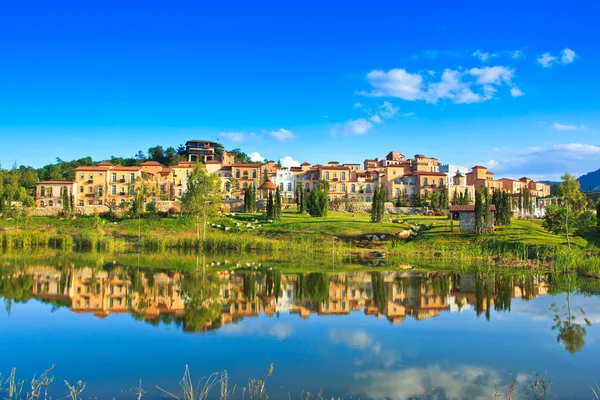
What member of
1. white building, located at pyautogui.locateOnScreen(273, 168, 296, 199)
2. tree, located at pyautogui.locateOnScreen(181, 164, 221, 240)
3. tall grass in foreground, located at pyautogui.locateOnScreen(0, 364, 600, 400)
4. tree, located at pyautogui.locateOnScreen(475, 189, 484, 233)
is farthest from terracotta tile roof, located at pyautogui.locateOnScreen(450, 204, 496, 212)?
white building, located at pyautogui.locateOnScreen(273, 168, 296, 199)

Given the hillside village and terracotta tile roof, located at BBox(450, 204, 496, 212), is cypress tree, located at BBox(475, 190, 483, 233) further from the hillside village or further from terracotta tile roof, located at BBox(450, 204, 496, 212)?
the hillside village

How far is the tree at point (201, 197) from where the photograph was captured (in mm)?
45719

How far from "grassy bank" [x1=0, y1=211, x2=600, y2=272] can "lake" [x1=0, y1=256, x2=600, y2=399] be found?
888 centimetres

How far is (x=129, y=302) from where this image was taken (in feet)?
58.9

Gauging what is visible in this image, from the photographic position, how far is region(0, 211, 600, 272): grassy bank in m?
33.3

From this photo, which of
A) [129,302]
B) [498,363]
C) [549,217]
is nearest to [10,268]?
[129,302]

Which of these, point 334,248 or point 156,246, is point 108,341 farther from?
point 156,246

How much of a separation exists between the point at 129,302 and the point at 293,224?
30911mm

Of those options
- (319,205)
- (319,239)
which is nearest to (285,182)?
(319,205)

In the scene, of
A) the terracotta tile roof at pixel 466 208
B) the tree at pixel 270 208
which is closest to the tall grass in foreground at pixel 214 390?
the terracotta tile roof at pixel 466 208

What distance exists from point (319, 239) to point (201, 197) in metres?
12.0

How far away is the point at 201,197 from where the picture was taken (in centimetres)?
4612

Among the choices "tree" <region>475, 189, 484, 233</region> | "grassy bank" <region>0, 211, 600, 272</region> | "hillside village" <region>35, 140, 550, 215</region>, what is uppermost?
"hillside village" <region>35, 140, 550, 215</region>

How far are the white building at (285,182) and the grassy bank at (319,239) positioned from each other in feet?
60.7
